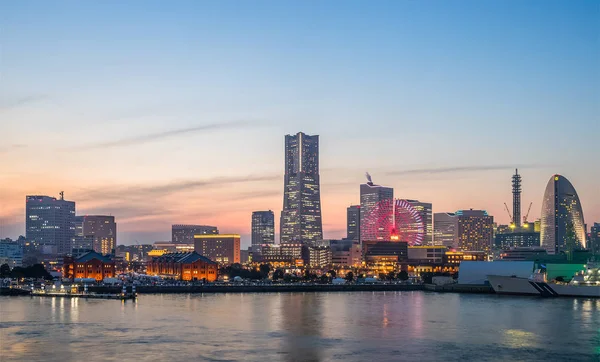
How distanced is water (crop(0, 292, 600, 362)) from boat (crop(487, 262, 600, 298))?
2224 centimetres

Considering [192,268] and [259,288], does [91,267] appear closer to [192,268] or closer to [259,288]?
[192,268]

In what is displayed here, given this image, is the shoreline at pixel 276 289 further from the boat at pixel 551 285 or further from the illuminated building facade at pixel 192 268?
the illuminated building facade at pixel 192 268

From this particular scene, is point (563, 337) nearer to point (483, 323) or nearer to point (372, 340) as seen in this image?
point (483, 323)

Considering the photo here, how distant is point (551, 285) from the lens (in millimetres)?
105500

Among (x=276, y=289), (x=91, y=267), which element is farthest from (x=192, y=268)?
(x=276, y=289)

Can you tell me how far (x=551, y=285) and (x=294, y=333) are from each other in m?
64.0

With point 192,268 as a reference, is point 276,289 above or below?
below

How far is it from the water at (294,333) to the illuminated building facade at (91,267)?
54.1 m

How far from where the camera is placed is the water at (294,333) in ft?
142

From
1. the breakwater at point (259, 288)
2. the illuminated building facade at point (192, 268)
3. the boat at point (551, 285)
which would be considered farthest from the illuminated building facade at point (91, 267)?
the boat at point (551, 285)

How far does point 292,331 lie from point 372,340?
730cm

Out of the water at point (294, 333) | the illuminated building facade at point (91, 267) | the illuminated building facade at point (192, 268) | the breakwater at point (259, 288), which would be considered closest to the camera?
the water at point (294, 333)

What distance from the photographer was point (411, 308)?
261 ft

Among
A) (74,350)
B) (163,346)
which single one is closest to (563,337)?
(163,346)
